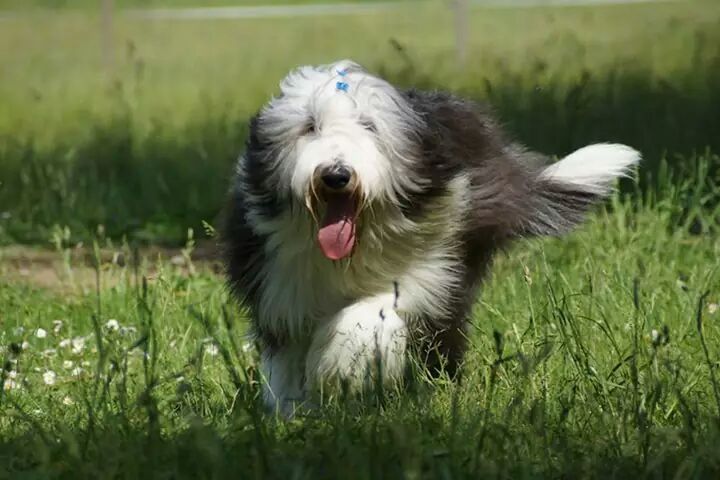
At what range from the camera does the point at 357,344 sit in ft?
17.6

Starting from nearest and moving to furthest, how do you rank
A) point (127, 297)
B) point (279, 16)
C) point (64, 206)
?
point (127, 297)
point (64, 206)
point (279, 16)

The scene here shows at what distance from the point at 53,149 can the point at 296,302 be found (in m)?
5.92

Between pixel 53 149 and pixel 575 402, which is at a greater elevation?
pixel 53 149

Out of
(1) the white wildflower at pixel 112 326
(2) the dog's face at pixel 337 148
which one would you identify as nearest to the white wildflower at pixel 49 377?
(1) the white wildflower at pixel 112 326

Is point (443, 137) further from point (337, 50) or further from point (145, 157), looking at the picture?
point (337, 50)

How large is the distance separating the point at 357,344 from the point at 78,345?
1.38 meters

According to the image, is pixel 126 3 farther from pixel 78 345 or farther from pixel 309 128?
pixel 309 128

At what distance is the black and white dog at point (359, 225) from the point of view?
5.30 m

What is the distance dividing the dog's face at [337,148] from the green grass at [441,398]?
572mm

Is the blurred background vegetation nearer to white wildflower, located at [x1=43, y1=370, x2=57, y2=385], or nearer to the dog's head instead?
the dog's head

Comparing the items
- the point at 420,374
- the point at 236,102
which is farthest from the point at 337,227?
the point at 236,102

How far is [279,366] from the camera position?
18.6 ft

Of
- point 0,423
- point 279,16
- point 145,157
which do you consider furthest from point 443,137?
point 279,16

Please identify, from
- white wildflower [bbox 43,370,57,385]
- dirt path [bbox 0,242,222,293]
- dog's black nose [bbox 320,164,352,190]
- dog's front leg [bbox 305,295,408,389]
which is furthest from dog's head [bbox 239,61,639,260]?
dirt path [bbox 0,242,222,293]
